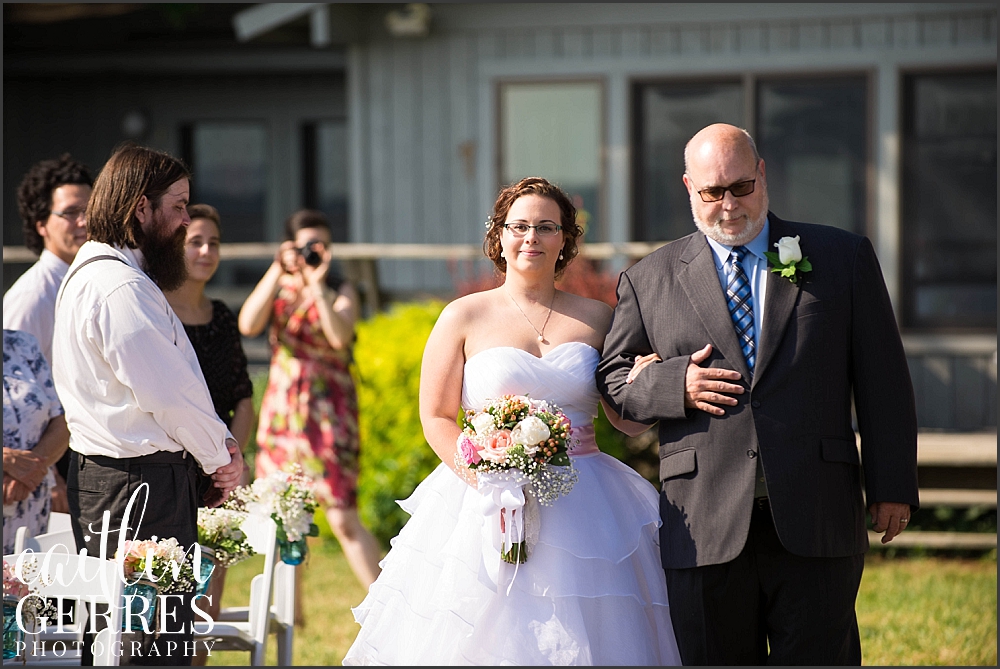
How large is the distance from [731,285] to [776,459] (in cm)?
61

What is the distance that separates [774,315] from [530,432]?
35.0 inches

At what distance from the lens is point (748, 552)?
3.41m

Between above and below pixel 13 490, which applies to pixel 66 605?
below

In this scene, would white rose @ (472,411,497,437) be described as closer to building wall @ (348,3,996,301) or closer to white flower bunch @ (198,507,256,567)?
white flower bunch @ (198,507,256,567)

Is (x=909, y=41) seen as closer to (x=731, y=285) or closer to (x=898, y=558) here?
(x=898, y=558)

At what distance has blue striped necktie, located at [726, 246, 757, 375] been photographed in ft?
11.3

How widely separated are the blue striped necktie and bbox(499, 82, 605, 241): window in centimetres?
565

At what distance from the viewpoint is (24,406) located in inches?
166

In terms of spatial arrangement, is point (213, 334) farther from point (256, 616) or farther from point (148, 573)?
point (148, 573)

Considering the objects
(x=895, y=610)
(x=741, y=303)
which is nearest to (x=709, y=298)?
(x=741, y=303)

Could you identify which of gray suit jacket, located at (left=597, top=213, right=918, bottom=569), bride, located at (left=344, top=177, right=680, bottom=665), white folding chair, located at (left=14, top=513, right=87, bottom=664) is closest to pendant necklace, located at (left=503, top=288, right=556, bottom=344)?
bride, located at (left=344, top=177, right=680, bottom=665)

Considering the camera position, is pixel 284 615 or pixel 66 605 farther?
pixel 284 615

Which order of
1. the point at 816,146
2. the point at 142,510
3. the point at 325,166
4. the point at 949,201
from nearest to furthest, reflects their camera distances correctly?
1. the point at 142,510
2. the point at 949,201
3. the point at 816,146
4. the point at 325,166

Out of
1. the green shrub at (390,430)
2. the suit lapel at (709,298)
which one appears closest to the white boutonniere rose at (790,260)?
the suit lapel at (709,298)
